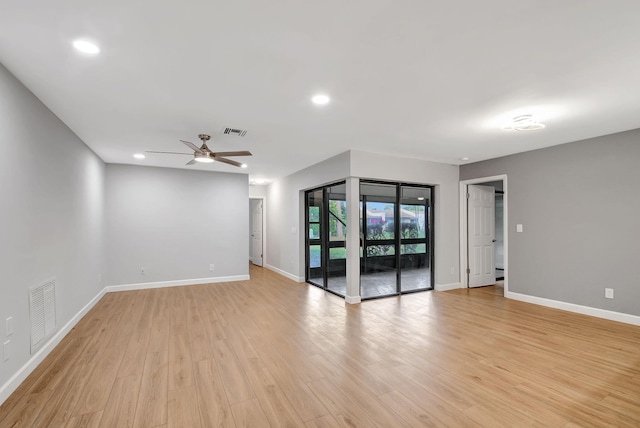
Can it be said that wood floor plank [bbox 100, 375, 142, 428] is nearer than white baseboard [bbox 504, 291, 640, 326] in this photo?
Yes

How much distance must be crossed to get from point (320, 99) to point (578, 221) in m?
4.31

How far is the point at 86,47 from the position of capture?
1.98 meters

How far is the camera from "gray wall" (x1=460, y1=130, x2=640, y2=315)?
3.86m

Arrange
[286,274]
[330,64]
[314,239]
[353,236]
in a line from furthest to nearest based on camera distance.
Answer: [286,274] < [314,239] < [353,236] < [330,64]

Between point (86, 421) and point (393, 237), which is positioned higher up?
point (393, 237)

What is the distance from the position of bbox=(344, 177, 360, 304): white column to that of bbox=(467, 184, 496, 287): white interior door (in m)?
2.67

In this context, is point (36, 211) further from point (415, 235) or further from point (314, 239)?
point (415, 235)

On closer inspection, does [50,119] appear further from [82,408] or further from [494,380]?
[494,380]

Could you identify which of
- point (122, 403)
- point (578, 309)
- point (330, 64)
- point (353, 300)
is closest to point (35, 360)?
point (122, 403)

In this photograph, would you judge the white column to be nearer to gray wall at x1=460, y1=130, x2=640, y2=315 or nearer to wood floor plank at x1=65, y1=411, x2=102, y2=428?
gray wall at x1=460, y1=130, x2=640, y2=315

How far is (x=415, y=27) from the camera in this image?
179cm

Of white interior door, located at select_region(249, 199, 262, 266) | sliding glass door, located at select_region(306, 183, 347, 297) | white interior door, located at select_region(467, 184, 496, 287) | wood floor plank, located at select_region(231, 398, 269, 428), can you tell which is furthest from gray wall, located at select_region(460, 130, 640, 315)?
white interior door, located at select_region(249, 199, 262, 266)

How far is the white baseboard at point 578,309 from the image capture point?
12.5ft

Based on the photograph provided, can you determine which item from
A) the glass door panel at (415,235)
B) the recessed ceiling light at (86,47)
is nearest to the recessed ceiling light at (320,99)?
the recessed ceiling light at (86,47)
